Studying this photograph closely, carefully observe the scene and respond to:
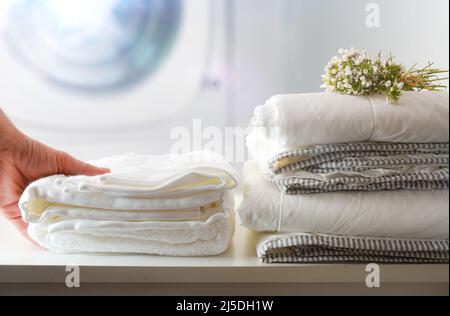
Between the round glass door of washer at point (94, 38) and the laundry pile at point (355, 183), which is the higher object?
the round glass door of washer at point (94, 38)

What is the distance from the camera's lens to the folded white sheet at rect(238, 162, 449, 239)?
558mm

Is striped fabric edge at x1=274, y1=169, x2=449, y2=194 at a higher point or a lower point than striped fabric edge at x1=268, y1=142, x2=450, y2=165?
lower

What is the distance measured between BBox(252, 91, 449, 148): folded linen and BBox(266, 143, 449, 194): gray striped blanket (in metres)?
0.01

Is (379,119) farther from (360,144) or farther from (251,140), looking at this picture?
(251,140)

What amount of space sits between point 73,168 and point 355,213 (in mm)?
420

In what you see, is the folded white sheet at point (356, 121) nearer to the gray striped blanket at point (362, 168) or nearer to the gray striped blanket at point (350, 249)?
the gray striped blanket at point (362, 168)

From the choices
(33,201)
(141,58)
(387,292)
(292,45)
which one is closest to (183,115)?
(141,58)

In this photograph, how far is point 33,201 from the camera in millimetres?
583

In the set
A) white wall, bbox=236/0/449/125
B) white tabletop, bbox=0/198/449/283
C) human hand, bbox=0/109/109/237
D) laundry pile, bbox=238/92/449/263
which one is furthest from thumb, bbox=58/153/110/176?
white wall, bbox=236/0/449/125

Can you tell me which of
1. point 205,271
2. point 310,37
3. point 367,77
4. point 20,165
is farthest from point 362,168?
point 20,165

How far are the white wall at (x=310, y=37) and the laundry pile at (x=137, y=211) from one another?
0.33m

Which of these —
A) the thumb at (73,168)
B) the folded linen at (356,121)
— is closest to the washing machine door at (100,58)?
the thumb at (73,168)

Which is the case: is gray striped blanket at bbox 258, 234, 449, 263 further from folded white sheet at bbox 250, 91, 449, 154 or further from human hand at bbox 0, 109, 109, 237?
human hand at bbox 0, 109, 109, 237

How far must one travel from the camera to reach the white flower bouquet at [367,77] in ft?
2.00
